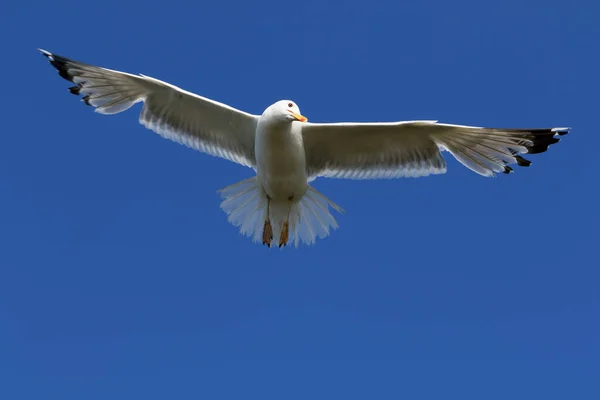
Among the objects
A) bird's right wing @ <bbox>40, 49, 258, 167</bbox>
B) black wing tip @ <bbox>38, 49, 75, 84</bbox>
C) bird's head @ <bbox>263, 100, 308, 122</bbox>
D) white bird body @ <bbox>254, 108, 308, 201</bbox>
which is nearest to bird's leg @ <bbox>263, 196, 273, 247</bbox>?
white bird body @ <bbox>254, 108, 308, 201</bbox>

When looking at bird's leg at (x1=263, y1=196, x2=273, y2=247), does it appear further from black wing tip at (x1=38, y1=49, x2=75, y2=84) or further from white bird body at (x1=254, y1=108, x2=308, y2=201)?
black wing tip at (x1=38, y1=49, x2=75, y2=84)

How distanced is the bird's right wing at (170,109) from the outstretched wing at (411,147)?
677mm

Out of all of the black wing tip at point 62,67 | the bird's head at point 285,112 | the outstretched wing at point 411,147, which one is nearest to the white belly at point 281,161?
the bird's head at point 285,112

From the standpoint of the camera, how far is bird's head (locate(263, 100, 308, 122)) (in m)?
8.76

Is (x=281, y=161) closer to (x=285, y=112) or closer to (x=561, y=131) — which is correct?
(x=285, y=112)

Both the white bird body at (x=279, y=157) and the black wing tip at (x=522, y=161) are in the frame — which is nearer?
the white bird body at (x=279, y=157)

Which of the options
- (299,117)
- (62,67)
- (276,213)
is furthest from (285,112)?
(62,67)

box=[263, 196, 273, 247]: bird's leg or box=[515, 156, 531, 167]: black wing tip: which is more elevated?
box=[515, 156, 531, 167]: black wing tip

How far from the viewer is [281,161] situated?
9.04 meters

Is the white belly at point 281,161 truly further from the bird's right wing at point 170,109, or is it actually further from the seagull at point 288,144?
the bird's right wing at point 170,109

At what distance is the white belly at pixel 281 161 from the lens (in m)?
8.95

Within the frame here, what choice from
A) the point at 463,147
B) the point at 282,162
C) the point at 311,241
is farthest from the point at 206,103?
the point at 463,147

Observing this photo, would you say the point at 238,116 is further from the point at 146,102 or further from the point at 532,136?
the point at 532,136

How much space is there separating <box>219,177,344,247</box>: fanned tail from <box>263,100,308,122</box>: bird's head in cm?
94
